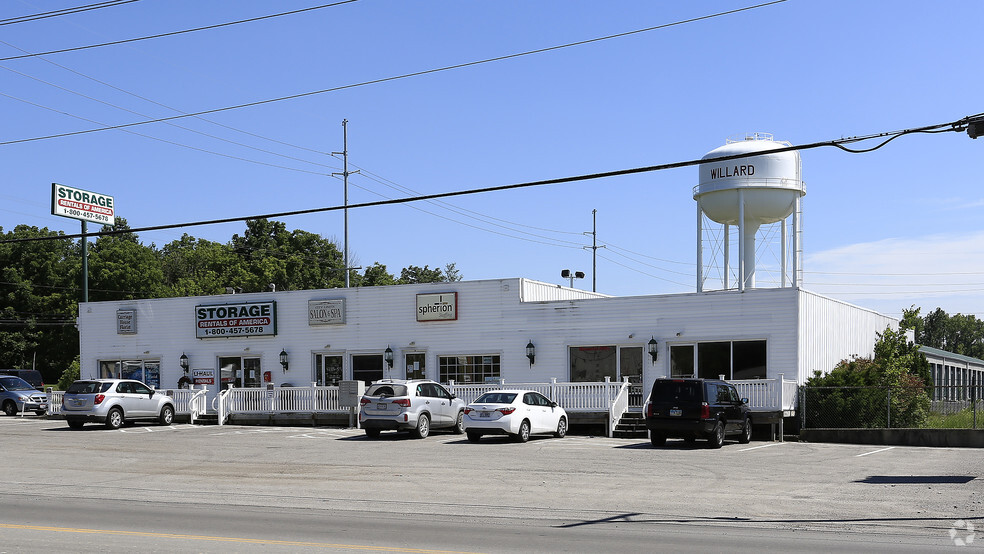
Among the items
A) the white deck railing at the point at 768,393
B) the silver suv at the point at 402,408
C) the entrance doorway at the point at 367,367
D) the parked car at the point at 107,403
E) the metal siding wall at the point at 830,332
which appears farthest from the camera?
the entrance doorway at the point at 367,367

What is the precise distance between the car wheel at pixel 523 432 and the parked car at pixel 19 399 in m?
23.4

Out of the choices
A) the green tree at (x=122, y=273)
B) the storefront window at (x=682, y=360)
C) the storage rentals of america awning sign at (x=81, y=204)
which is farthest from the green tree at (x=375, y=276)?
the storefront window at (x=682, y=360)

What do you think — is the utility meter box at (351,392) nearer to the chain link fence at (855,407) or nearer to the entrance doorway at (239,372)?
the entrance doorway at (239,372)

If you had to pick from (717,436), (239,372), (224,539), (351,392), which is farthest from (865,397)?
(239,372)

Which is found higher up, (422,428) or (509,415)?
(509,415)

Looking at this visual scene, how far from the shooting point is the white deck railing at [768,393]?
2812 cm

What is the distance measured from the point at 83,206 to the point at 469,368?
25046mm

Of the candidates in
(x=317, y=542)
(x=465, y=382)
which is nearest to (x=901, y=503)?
(x=317, y=542)

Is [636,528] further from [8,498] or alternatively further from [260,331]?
[260,331]

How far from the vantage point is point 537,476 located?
61.2 ft

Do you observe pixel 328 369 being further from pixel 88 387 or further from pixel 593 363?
pixel 593 363

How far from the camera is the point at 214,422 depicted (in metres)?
35.4

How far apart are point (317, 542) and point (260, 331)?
27644 mm

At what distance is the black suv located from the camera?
24641 millimetres
